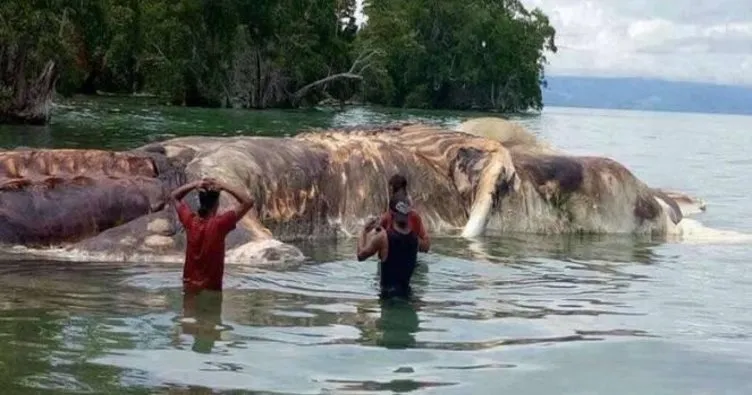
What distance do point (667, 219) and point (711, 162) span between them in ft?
70.5

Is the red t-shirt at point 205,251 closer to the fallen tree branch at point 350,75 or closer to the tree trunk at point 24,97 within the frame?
the tree trunk at point 24,97

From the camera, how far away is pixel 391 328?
25.5 feet

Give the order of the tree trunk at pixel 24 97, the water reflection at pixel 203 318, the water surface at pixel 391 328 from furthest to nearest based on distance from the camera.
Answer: the tree trunk at pixel 24 97 < the water reflection at pixel 203 318 < the water surface at pixel 391 328

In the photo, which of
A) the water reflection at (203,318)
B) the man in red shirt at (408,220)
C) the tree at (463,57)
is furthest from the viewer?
the tree at (463,57)

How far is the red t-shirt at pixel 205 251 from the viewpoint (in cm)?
870

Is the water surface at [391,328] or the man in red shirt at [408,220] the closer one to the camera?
the water surface at [391,328]

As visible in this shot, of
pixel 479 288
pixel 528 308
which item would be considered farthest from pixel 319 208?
pixel 528 308

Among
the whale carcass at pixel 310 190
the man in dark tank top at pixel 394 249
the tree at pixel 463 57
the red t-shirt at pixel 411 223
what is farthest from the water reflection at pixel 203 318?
the tree at pixel 463 57

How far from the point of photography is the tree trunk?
33.6m

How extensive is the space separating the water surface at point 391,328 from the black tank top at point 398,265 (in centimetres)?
17

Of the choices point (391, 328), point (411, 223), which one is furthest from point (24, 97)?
point (391, 328)

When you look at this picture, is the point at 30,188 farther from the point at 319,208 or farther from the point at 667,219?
the point at 667,219

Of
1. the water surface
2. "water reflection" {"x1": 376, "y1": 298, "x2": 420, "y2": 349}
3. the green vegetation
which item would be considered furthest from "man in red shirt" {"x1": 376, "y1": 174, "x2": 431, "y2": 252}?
the green vegetation

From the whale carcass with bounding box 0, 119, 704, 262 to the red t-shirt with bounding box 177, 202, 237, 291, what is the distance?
1249mm
